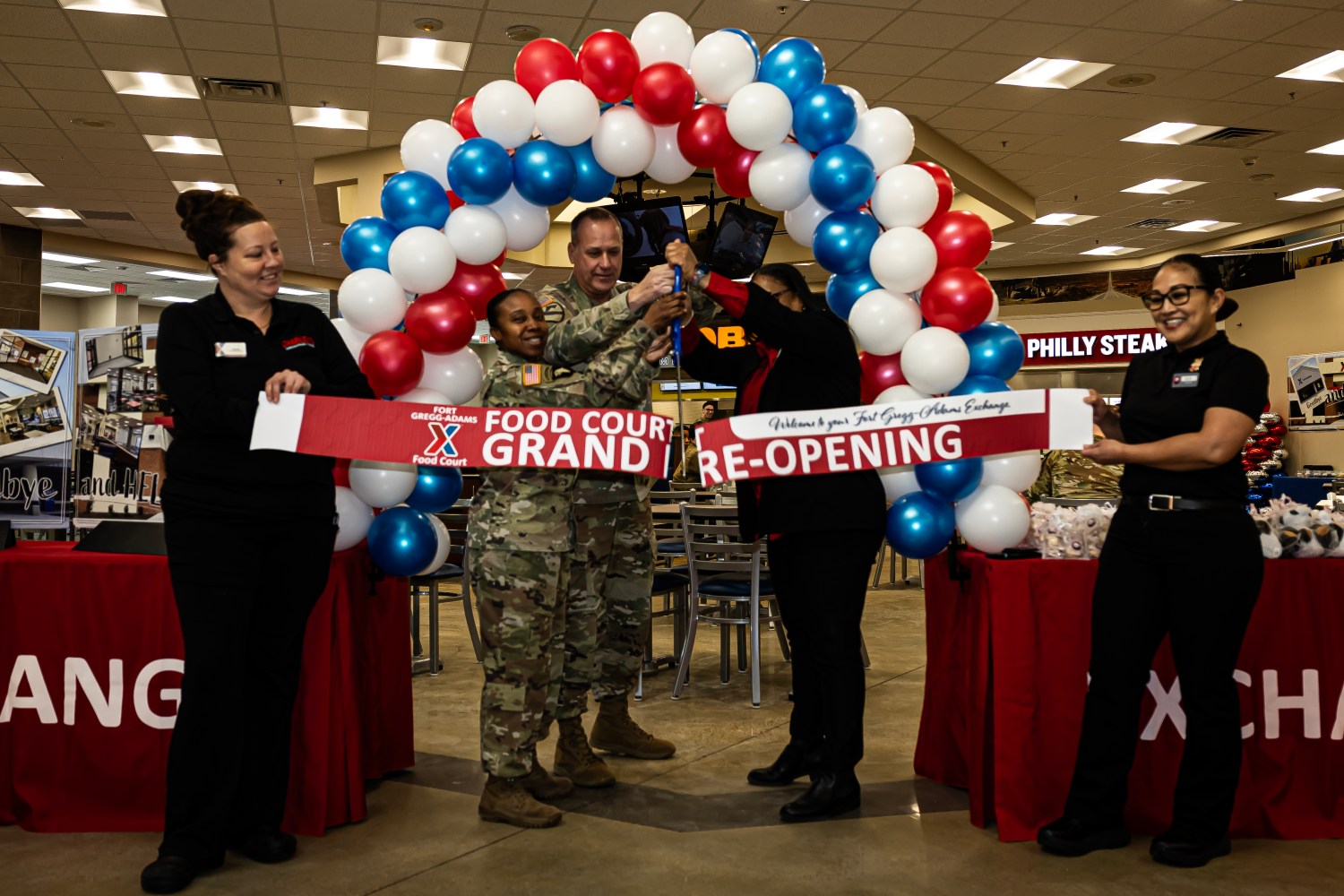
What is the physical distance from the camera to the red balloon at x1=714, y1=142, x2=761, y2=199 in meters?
3.32

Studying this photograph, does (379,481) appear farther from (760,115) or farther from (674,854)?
(760,115)

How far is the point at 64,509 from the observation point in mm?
3334

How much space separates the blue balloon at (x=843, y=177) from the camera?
9.98ft

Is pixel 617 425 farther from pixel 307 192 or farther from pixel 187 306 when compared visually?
pixel 307 192

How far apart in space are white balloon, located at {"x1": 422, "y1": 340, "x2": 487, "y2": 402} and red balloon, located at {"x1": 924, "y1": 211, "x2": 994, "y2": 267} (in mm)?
1514

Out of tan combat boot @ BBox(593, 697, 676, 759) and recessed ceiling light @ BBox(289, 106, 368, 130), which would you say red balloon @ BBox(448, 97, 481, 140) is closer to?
tan combat boot @ BBox(593, 697, 676, 759)

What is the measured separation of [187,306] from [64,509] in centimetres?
134

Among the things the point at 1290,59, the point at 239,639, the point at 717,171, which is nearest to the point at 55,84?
the point at 717,171

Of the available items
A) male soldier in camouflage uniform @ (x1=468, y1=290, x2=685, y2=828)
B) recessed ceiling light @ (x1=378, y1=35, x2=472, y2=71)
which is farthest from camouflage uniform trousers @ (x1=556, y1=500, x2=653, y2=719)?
recessed ceiling light @ (x1=378, y1=35, x2=472, y2=71)

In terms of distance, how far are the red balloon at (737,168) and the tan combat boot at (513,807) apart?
1.96 meters

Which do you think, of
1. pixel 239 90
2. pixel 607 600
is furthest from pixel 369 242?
pixel 239 90

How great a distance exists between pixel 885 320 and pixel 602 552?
1.12 meters

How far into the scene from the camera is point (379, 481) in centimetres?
301

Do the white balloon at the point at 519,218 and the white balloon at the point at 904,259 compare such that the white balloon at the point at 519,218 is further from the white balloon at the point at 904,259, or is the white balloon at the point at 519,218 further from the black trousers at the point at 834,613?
the black trousers at the point at 834,613
